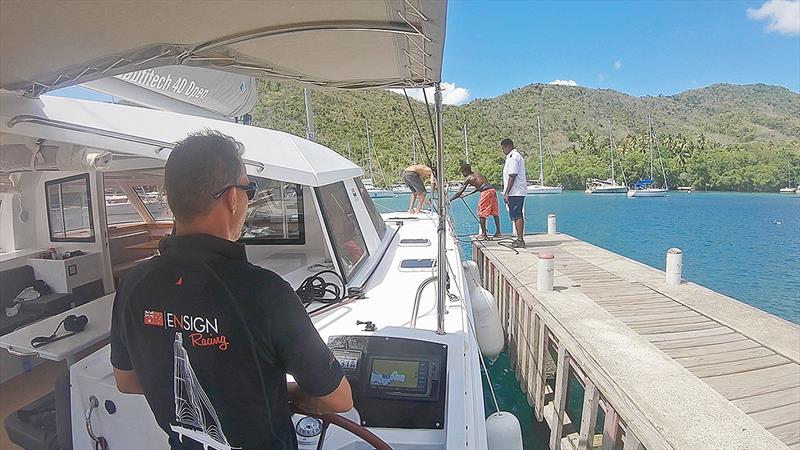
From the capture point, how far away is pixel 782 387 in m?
3.06

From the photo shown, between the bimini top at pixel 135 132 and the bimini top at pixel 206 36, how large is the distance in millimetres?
117

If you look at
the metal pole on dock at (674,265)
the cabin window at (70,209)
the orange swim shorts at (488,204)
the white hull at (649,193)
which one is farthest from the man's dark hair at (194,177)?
the white hull at (649,193)

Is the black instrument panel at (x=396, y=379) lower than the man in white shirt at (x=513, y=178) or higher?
lower

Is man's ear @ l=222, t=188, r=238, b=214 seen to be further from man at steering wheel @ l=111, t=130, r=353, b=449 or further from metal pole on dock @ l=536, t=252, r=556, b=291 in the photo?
metal pole on dock @ l=536, t=252, r=556, b=291

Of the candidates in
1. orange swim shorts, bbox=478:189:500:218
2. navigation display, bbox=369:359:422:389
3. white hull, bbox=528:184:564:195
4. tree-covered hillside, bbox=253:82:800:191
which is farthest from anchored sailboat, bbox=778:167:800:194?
navigation display, bbox=369:359:422:389

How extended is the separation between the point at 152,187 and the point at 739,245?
59.9ft

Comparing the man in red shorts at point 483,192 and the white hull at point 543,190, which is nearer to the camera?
the man in red shorts at point 483,192

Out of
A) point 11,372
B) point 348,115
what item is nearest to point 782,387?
point 11,372

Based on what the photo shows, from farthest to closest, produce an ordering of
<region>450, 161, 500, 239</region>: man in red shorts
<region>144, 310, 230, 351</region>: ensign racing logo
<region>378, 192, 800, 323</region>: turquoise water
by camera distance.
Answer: <region>378, 192, 800, 323</region>: turquoise water
<region>450, 161, 500, 239</region>: man in red shorts
<region>144, 310, 230, 351</region>: ensign racing logo

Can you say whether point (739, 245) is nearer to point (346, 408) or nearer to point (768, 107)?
point (346, 408)

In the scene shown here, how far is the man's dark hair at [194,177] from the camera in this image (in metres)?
1.06

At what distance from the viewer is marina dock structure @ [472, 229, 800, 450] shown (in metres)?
2.72

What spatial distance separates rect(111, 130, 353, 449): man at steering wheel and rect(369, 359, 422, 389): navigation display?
72 cm

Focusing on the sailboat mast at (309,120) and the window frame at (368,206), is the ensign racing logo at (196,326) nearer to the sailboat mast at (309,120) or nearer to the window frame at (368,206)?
the window frame at (368,206)
